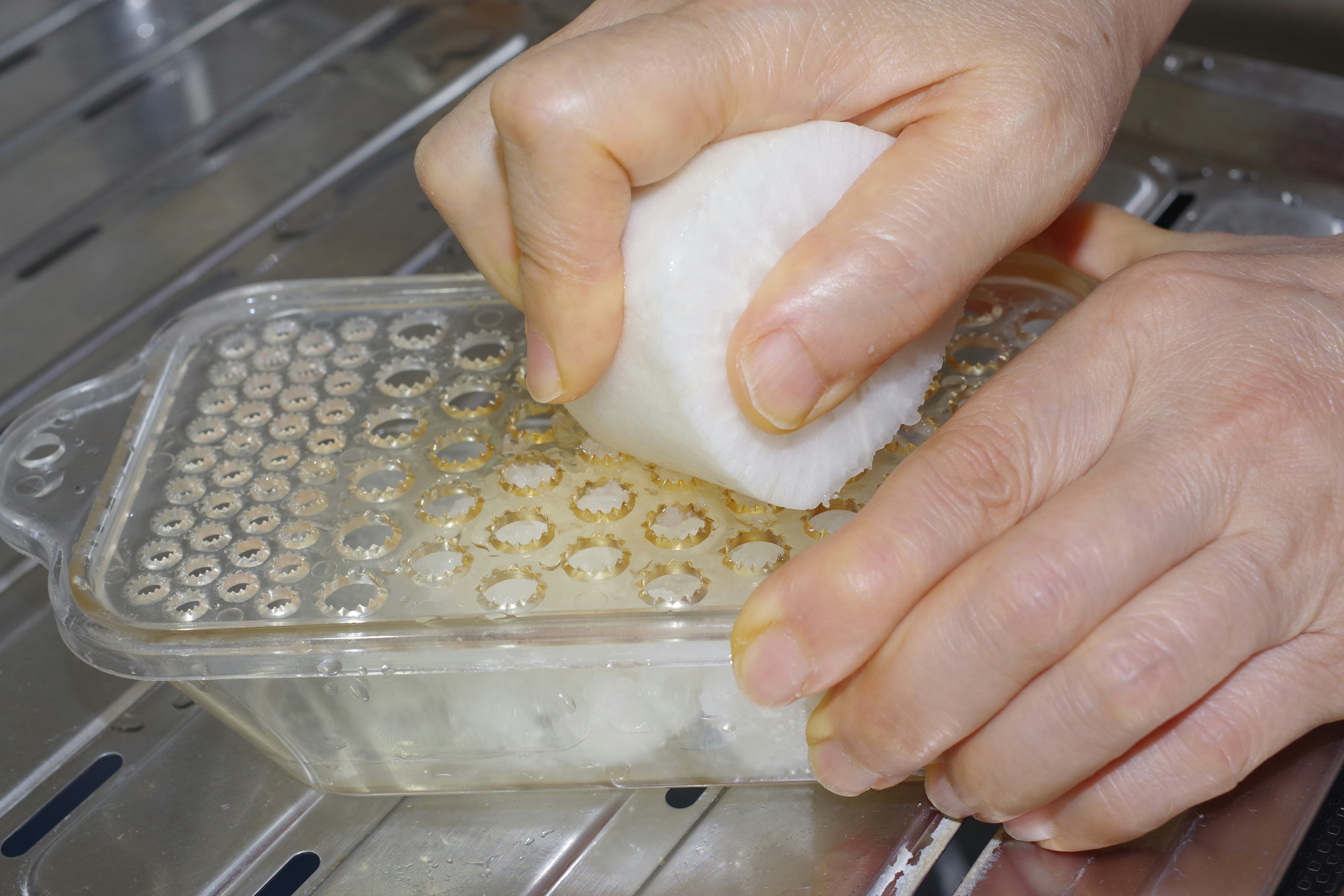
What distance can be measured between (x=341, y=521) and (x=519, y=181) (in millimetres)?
260

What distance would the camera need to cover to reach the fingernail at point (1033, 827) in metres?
0.63

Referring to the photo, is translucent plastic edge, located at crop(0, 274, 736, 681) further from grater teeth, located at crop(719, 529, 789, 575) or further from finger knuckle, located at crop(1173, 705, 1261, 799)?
finger knuckle, located at crop(1173, 705, 1261, 799)

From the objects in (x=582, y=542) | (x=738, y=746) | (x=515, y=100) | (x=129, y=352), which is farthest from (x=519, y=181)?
(x=129, y=352)

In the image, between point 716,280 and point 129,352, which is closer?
point 716,280

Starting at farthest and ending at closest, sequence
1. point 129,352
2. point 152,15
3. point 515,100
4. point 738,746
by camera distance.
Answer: point 152,15 < point 129,352 < point 738,746 < point 515,100

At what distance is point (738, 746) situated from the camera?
0.67 m

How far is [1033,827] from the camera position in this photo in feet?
2.06

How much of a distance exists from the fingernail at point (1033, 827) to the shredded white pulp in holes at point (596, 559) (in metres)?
0.26

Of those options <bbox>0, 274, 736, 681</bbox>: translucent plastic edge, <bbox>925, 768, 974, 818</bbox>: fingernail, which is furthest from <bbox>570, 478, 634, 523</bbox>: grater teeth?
<bbox>925, 768, 974, 818</bbox>: fingernail

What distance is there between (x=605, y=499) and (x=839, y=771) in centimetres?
22

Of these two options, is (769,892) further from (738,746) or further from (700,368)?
(700,368)

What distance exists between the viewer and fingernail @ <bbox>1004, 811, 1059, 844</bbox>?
24.6 inches

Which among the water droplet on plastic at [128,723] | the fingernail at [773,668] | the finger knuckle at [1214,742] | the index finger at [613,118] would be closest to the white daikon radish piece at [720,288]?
the index finger at [613,118]

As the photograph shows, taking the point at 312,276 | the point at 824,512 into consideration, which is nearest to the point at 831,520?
the point at 824,512
